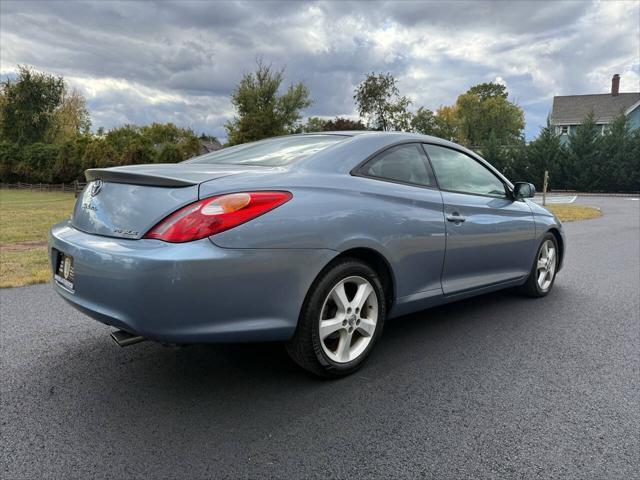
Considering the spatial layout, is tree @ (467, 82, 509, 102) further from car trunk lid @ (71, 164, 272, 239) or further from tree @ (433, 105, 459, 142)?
car trunk lid @ (71, 164, 272, 239)

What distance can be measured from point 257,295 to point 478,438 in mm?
1249

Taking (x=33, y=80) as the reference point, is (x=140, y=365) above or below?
below

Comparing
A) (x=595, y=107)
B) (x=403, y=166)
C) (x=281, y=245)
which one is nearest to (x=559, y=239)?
(x=403, y=166)

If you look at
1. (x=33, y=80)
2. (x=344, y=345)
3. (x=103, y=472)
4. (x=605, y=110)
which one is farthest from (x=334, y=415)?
(x=33, y=80)

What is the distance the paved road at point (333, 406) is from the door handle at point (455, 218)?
89cm

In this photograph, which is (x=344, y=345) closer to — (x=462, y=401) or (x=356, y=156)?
(x=462, y=401)

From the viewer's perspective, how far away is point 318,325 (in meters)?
2.67

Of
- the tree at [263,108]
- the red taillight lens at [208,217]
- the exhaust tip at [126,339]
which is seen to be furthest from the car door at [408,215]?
the tree at [263,108]

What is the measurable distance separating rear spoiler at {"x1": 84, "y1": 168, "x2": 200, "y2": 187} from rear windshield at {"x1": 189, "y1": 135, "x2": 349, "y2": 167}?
0.67 m

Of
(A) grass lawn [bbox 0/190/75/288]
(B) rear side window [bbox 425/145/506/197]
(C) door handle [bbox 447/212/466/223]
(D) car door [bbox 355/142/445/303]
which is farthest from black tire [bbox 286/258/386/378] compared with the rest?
(A) grass lawn [bbox 0/190/75/288]

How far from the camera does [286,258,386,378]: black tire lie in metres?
2.64

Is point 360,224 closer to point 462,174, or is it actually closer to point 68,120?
point 462,174

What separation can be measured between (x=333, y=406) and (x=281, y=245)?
0.90 metres

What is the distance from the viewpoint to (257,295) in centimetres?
242
